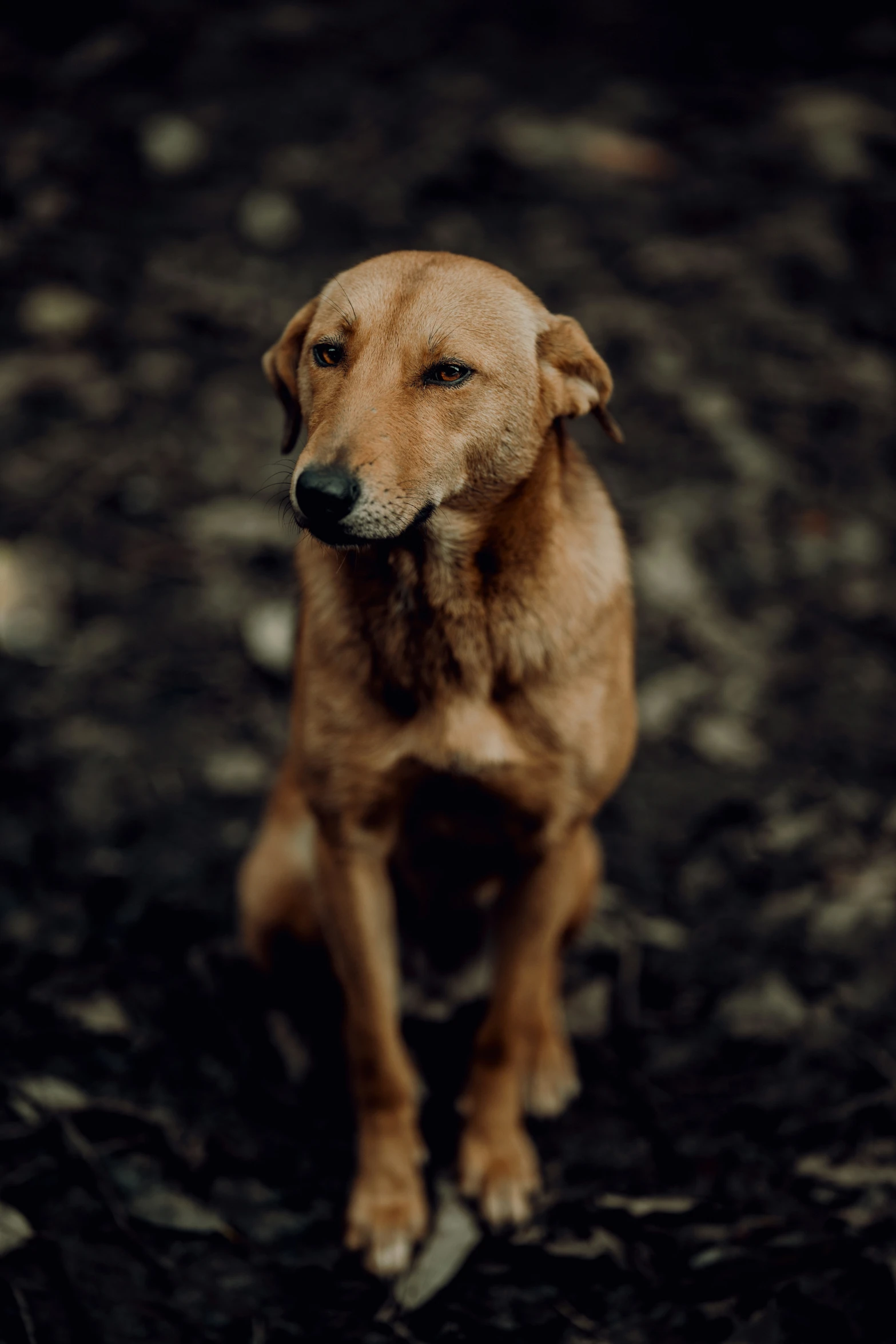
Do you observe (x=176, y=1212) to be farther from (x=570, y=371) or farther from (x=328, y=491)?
(x=570, y=371)

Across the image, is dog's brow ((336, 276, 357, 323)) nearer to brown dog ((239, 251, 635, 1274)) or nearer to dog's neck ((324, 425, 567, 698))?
brown dog ((239, 251, 635, 1274))

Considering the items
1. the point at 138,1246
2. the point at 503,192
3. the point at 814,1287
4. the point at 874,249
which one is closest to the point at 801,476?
the point at 874,249

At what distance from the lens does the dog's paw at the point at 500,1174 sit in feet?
8.84

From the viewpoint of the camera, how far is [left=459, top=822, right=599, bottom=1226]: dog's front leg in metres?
2.63

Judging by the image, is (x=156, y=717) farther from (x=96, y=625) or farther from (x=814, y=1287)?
(x=814, y=1287)

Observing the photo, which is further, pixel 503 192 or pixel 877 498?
pixel 503 192

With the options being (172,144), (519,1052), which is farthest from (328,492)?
(172,144)

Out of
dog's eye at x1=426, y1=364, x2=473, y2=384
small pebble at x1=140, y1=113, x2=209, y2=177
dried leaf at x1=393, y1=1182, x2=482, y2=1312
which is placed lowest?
dried leaf at x1=393, y1=1182, x2=482, y2=1312

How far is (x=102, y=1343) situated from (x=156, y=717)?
2.05m

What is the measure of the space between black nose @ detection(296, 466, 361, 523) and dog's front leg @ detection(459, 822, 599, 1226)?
1.05 metres

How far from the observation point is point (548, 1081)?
2988 mm

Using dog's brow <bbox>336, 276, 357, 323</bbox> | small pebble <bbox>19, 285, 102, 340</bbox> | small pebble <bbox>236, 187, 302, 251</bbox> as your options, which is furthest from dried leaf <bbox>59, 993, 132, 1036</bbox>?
small pebble <bbox>236, 187, 302, 251</bbox>

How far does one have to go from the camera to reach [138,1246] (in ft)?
8.36

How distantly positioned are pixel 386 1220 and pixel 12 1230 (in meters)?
0.92
